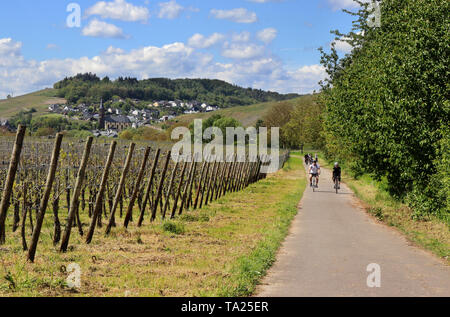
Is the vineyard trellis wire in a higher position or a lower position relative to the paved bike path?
higher

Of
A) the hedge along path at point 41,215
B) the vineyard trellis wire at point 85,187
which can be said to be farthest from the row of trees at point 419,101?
the hedge along path at point 41,215

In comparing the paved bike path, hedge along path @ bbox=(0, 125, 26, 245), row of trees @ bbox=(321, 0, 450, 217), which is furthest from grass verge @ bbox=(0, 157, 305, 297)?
row of trees @ bbox=(321, 0, 450, 217)

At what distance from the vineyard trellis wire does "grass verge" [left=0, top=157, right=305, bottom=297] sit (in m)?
0.46

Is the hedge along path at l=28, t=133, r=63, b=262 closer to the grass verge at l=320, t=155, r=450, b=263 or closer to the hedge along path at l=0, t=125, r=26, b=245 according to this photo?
the hedge along path at l=0, t=125, r=26, b=245

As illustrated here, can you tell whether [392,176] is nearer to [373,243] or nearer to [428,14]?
[428,14]

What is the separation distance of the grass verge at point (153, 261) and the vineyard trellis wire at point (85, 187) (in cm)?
46

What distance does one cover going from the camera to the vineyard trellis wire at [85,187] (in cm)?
1034

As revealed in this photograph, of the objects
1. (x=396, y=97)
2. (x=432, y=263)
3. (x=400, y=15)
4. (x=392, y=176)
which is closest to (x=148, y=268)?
(x=432, y=263)

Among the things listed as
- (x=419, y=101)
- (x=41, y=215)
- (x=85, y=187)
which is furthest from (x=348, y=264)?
(x=85, y=187)

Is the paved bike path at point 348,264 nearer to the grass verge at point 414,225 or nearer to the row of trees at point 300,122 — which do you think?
the grass verge at point 414,225

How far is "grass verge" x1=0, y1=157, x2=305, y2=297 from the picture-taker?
8.09 metres

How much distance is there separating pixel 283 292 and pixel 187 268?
2.35 meters

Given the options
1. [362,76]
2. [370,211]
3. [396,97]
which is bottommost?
[370,211]
